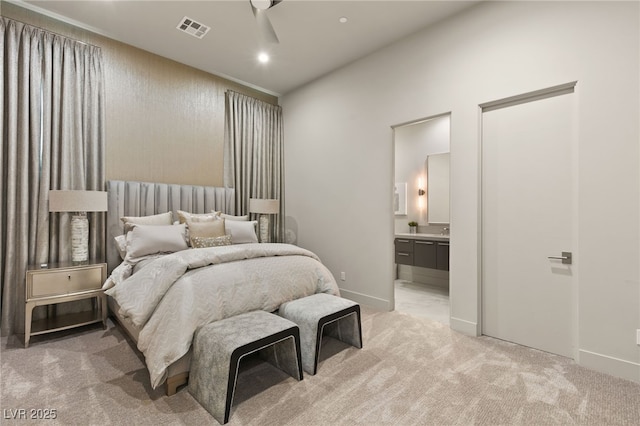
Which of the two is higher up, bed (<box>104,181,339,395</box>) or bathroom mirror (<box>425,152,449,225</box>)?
bathroom mirror (<box>425,152,449,225</box>)

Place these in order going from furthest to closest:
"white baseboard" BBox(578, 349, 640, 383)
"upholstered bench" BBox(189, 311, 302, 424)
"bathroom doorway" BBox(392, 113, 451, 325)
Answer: "bathroom doorway" BBox(392, 113, 451, 325) < "white baseboard" BBox(578, 349, 640, 383) < "upholstered bench" BBox(189, 311, 302, 424)

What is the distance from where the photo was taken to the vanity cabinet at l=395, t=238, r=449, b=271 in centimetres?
435

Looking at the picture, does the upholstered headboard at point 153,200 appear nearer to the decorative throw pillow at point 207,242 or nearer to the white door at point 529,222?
the decorative throw pillow at point 207,242

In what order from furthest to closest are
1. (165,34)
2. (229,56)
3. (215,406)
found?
(229,56) → (165,34) → (215,406)

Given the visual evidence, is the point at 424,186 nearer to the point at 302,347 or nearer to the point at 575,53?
the point at 575,53

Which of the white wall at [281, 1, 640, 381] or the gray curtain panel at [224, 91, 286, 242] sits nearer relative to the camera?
the white wall at [281, 1, 640, 381]

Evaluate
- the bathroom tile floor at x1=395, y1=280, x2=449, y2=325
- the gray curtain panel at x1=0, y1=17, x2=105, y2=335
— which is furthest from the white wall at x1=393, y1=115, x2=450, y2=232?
the gray curtain panel at x1=0, y1=17, x2=105, y2=335

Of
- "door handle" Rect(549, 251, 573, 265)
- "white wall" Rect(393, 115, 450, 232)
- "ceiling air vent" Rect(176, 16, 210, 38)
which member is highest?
"ceiling air vent" Rect(176, 16, 210, 38)

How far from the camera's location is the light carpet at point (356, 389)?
1.76 m

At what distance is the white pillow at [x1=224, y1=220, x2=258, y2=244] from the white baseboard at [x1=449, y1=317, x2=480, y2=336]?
2.41 m

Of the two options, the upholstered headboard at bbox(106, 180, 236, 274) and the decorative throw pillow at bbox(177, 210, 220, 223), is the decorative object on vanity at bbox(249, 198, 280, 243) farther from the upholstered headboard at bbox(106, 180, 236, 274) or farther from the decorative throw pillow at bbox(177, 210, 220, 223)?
the decorative throw pillow at bbox(177, 210, 220, 223)

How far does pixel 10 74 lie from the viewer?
2.89 meters

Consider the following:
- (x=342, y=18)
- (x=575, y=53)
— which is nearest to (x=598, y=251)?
(x=575, y=53)

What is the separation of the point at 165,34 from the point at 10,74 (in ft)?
4.84
